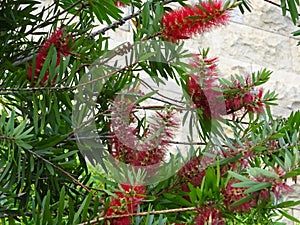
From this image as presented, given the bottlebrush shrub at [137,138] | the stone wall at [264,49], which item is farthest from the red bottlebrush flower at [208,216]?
the stone wall at [264,49]

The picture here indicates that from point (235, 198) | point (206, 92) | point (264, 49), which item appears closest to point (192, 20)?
point (206, 92)

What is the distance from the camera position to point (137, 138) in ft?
1.97

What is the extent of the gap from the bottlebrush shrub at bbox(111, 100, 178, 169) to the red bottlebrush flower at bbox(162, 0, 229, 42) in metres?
0.08

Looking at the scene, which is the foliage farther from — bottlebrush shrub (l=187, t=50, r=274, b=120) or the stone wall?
the stone wall

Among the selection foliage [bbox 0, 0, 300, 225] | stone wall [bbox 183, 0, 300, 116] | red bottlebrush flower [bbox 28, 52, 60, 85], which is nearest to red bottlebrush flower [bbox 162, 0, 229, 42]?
foliage [bbox 0, 0, 300, 225]

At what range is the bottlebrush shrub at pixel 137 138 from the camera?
55 centimetres

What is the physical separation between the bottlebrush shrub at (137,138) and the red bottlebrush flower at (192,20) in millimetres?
78

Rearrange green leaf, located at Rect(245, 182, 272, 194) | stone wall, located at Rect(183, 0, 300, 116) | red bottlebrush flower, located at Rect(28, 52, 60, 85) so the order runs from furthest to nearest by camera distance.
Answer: stone wall, located at Rect(183, 0, 300, 116) < red bottlebrush flower, located at Rect(28, 52, 60, 85) < green leaf, located at Rect(245, 182, 272, 194)

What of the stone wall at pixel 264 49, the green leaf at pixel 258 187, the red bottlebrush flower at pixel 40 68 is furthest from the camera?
the stone wall at pixel 264 49

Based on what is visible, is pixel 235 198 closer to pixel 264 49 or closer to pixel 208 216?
pixel 208 216

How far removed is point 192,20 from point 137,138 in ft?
0.45

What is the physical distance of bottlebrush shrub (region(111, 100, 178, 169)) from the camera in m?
0.55

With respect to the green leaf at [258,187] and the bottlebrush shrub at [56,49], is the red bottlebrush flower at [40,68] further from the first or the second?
the green leaf at [258,187]

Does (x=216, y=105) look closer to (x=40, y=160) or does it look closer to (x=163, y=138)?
(x=163, y=138)
